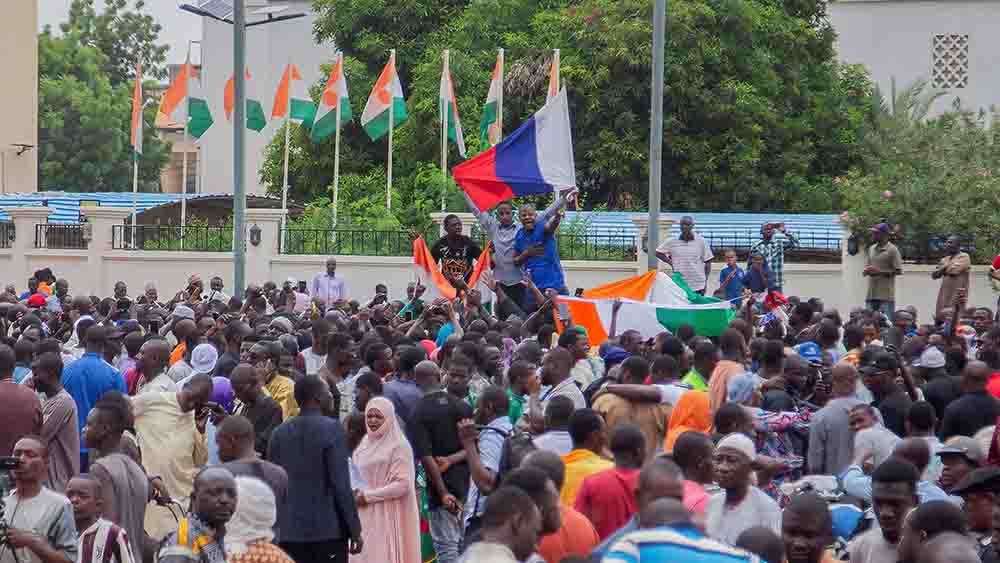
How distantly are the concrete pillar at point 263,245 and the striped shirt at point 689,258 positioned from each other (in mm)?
11395

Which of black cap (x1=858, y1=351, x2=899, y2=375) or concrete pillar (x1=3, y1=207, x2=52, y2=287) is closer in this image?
black cap (x1=858, y1=351, x2=899, y2=375)

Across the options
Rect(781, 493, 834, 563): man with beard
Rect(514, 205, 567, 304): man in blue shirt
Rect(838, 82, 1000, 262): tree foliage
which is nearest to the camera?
Rect(781, 493, 834, 563): man with beard

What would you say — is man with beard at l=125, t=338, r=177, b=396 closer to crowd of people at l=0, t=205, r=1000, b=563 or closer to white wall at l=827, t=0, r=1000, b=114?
crowd of people at l=0, t=205, r=1000, b=563

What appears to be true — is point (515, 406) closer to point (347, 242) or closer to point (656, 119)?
point (656, 119)

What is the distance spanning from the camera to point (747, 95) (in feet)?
123

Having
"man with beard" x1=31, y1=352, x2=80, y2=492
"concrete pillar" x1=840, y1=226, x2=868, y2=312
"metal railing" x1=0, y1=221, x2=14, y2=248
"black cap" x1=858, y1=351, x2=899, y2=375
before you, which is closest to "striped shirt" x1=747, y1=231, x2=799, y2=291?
"concrete pillar" x1=840, y1=226, x2=868, y2=312

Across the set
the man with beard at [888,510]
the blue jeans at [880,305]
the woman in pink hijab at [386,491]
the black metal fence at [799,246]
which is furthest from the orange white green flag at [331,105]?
the man with beard at [888,510]

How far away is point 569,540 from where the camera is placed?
7.34 meters

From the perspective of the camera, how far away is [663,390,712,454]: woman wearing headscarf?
9711mm

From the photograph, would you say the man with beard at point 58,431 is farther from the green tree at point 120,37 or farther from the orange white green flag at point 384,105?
the green tree at point 120,37

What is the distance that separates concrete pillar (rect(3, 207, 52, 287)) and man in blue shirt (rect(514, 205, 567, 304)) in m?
16.1

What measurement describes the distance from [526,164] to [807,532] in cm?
1353

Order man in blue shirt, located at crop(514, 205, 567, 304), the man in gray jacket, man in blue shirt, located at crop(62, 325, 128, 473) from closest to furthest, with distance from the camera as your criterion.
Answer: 1. the man in gray jacket
2. man in blue shirt, located at crop(62, 325, 128, 473)
3. man in blue shirt, located at crop(514, 205, 567, 304)

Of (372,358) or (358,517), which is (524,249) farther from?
(358,517)
